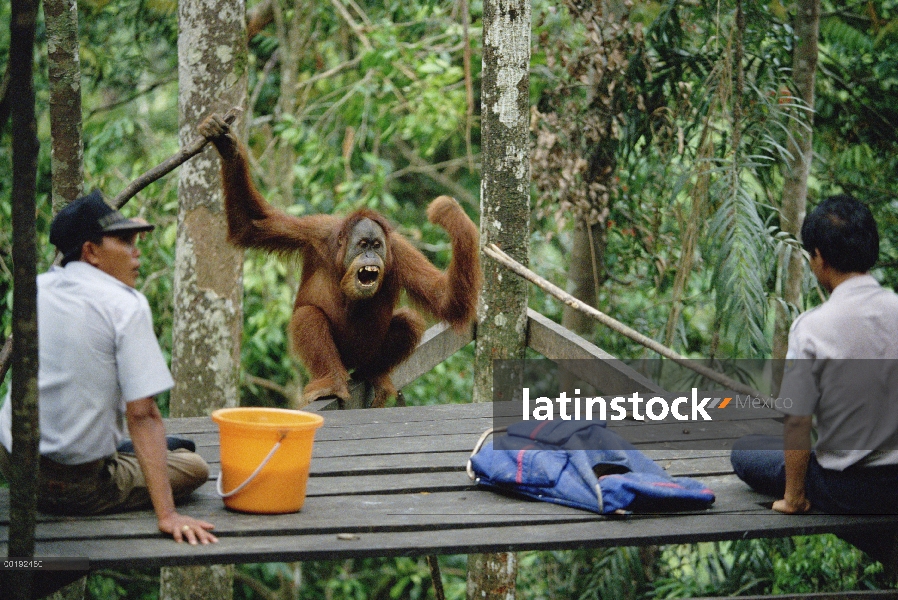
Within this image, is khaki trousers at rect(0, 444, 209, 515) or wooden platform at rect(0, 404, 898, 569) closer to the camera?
wooden platform at rect(0, 404, 898, 569)

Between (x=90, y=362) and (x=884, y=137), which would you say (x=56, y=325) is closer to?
(x=90, y=362)

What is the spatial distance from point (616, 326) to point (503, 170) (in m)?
1.47

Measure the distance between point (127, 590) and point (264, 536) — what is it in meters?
5.49

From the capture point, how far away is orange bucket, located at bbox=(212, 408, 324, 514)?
2.64m

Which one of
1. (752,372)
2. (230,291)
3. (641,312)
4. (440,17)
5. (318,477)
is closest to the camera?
(318,477)

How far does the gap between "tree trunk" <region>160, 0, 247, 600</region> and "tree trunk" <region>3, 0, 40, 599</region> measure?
98.1 inches

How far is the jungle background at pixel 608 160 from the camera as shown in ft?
15.8

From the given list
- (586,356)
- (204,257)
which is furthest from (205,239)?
(586,356)

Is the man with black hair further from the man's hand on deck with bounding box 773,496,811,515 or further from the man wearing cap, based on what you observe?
the man wearing cap

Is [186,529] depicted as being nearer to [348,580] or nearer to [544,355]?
[544,355]

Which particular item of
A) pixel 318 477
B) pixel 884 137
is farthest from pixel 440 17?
pixel 318 477

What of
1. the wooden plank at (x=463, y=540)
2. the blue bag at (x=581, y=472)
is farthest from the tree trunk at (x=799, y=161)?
the wooden plank at (x=463, y=540)

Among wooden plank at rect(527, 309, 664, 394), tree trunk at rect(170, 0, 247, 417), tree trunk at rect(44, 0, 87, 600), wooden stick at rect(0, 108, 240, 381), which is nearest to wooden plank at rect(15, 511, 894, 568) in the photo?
wooden stick at rect(0, 108, 240, 381)

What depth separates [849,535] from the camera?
2.93 metres
